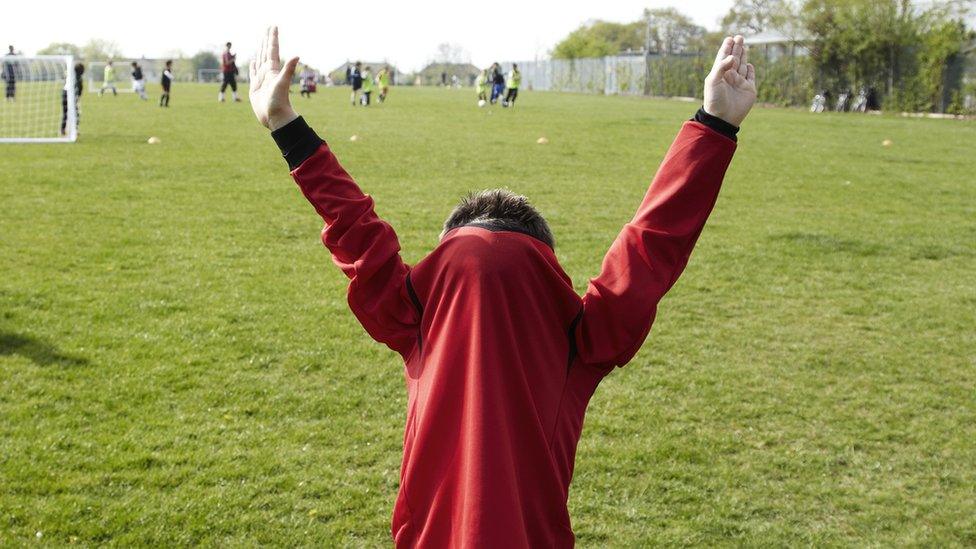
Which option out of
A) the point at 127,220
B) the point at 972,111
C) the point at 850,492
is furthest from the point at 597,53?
the point at 850,492

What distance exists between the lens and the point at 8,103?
35.3 metres

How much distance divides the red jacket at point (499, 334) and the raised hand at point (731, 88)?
0.27 feet

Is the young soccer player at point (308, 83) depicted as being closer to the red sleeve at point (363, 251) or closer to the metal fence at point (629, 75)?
the metal fence at point (629, 75)

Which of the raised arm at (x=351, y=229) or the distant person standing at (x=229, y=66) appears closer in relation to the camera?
the raised arm at (x=351, y=229)

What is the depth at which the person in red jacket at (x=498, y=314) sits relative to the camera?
6.50ft

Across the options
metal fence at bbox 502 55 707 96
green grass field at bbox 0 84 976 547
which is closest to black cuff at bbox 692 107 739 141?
green grass field at bbox 0 84 976 547

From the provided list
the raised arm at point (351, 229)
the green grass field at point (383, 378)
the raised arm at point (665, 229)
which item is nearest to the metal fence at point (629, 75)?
the green grass field at point (383, 378)

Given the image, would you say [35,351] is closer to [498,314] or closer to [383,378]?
[383,378]

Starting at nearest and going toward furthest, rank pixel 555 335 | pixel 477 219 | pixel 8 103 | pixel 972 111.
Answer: pixel 555 335
pixel 477 219
pixel 8 103
pixel 972 111

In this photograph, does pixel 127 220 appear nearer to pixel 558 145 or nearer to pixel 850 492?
pixel 850 492

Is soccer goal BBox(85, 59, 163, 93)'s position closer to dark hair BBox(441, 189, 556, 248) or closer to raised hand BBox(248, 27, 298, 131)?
raised hand BBox(248, 27, 298, 131)

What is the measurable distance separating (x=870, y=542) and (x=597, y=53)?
93094 mm

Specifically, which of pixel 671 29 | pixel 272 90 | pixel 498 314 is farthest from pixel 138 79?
pixel 671 29

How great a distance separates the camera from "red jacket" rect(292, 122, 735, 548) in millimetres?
1973
